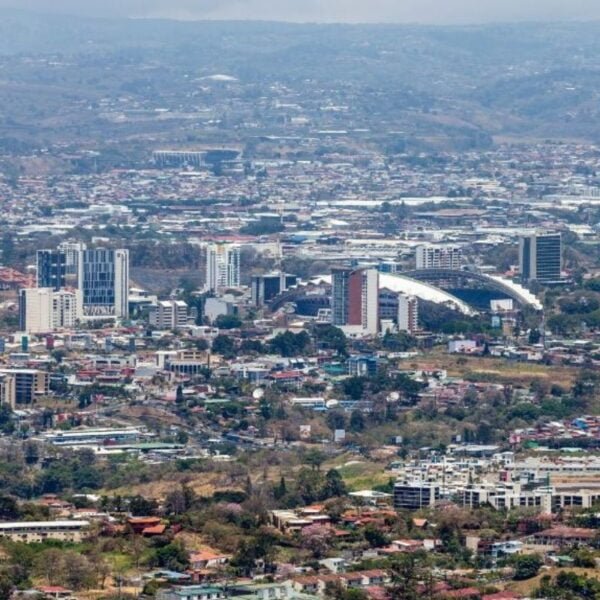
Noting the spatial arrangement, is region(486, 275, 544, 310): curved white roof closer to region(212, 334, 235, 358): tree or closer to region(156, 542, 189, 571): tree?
region(212, 334, 235, 358): tree

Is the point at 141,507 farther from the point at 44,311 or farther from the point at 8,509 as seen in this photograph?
the point at 44,311

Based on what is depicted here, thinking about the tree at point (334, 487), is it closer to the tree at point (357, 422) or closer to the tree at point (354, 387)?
the tree at point (357, 422)

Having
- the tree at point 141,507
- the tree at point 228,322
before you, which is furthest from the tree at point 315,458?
the tree at point 228,322

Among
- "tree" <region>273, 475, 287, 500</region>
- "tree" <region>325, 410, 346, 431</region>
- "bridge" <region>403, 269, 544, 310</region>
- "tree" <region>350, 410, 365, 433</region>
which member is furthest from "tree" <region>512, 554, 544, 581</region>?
"bridge" <region>403, 269, 544, 310</region>

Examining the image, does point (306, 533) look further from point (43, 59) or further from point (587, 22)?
point (587, 22)

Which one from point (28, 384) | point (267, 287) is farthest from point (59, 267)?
point (28, 384)

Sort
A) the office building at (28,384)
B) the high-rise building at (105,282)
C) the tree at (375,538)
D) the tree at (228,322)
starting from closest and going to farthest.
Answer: the tree at (375,538) → the office building at (28,384) → the tree at (228,322) → the high-rise building at (105,282)
